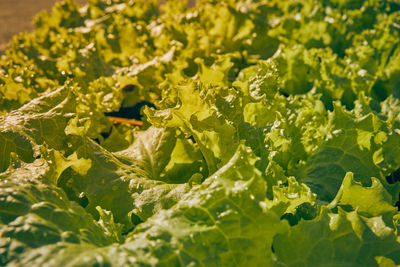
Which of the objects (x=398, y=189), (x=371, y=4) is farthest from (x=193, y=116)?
(x=371, y=4)

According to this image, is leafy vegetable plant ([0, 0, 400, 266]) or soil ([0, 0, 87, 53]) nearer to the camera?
leafy vegetable plant ([0, 0, 400, 266])

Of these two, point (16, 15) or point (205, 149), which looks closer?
point (205, 149)

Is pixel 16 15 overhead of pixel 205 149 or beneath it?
Answer: overhead

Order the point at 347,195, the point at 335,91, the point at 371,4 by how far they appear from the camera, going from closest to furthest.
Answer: the point at 347,195
the point at 335,91
the point at 371,4

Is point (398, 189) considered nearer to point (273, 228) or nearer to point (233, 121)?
point (233, 121)

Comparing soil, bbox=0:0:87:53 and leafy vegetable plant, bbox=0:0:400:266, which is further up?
soil, bbox=0:0:87:53
